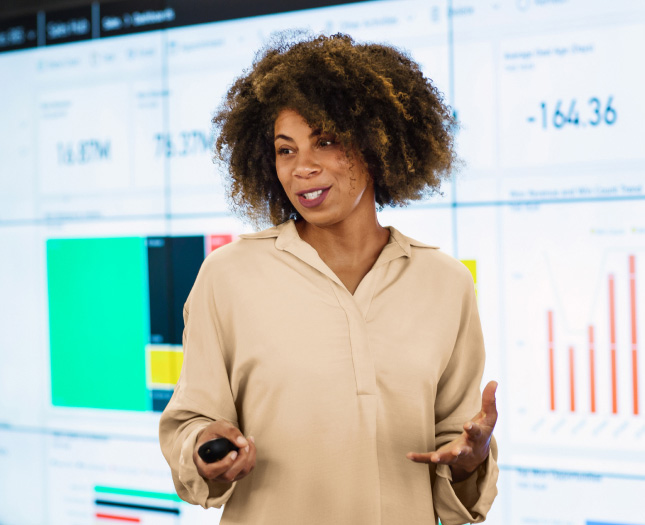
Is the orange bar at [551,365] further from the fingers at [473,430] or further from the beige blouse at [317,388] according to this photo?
the fingers at [473,430]

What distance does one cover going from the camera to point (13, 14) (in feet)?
9.04

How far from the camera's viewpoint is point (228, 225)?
2.43 m

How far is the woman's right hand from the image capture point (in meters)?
0.98

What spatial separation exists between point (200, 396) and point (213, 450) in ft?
0.59

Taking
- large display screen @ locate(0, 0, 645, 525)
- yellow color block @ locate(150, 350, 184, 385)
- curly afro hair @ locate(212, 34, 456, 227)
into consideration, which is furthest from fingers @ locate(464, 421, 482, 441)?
yellow color block @ locate(150, 350, 184, 385)

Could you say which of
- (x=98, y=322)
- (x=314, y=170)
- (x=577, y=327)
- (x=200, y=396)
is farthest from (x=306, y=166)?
(x=98, y=322)

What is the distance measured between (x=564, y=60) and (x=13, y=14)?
225cm

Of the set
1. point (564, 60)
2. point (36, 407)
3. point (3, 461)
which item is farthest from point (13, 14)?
point (564, 60)

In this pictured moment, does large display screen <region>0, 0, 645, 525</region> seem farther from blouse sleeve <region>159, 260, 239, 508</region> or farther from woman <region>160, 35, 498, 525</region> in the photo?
blouse sleeve <region>159, 260, 239, 508</region>

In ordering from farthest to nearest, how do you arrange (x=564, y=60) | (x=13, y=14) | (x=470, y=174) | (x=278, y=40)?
(x=13, y=14) < (x=470, y=174) < (x=564, y=60) < (x=278, y=40)

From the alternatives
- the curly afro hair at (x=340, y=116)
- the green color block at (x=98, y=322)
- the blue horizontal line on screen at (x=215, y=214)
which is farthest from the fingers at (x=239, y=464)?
the green color block at (x=98, y=322)

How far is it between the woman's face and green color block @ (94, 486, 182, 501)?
1751 millimetres

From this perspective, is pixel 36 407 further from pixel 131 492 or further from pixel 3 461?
pixel 131 492

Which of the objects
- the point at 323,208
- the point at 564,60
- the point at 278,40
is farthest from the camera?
the point at 564,60
